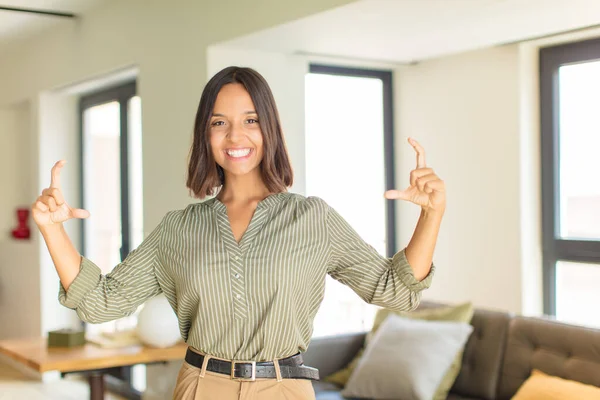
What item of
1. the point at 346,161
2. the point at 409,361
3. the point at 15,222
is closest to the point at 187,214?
the point at 409,361

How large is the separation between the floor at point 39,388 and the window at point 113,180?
9.7 inches

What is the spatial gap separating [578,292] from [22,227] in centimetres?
438

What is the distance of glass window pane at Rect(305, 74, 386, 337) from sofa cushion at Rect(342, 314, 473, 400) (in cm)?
90

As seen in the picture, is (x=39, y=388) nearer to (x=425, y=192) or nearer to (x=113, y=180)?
(x=113, y=180)

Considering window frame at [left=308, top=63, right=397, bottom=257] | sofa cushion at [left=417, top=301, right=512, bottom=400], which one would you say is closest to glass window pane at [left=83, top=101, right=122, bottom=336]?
window frame at [left=308, top=63, right=397, bottom=257]

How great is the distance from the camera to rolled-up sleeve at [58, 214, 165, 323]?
5.17 feet

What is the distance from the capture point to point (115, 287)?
5.35 feet

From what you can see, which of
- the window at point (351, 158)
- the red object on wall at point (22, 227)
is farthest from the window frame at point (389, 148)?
the red object on wall at point (22, 227)

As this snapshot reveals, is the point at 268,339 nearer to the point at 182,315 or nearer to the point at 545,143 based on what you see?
the point at 182,315

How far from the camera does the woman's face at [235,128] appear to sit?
5.37 feet

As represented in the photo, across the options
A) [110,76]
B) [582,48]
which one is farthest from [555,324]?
[110,76]

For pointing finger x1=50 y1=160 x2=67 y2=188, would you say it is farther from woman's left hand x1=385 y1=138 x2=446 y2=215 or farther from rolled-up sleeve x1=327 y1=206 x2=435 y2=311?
woman's left hand x1=385 y1=138 x2=446 y2=215

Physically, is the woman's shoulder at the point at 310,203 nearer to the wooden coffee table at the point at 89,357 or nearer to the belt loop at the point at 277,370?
the belt loop at the point at 277,370

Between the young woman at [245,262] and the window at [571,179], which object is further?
the window at [571,179]
